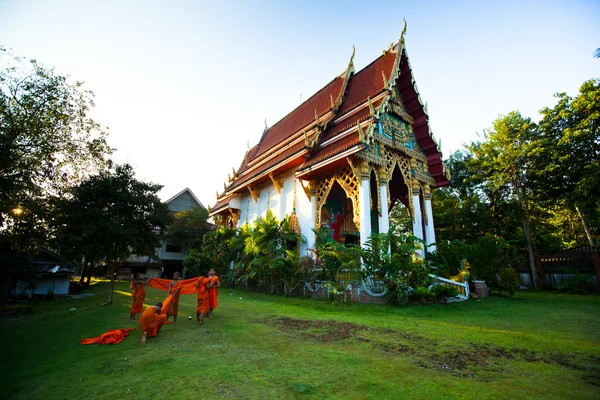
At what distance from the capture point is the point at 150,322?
4828 mm

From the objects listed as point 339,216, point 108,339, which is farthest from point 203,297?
point 339,216

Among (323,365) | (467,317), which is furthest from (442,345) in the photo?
(467,317)

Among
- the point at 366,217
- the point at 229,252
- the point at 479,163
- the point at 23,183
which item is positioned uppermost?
the point at 479,163

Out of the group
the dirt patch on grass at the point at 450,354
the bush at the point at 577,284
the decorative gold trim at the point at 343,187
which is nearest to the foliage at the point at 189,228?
the decorative gold trim at the point at 343,187

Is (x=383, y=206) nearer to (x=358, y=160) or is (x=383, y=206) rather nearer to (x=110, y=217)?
(x=358, y=160)

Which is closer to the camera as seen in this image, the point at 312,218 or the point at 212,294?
the point at 212,294

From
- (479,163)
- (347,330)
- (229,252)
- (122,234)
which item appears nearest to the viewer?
(347,330)

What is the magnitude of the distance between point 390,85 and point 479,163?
1008cm

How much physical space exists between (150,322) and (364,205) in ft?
23.9

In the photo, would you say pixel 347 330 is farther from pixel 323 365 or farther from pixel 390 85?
pixel 390 85

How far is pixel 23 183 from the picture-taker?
332 inches

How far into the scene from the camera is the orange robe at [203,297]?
6264 millimetres

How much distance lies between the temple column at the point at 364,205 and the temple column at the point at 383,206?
0.84 metres

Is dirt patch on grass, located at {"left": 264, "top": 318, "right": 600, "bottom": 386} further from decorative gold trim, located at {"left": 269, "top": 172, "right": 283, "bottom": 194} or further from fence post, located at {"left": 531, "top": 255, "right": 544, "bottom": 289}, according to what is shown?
fence post, located at {"left": 531, "top": 255, "right": 544, "bottom": 289}
